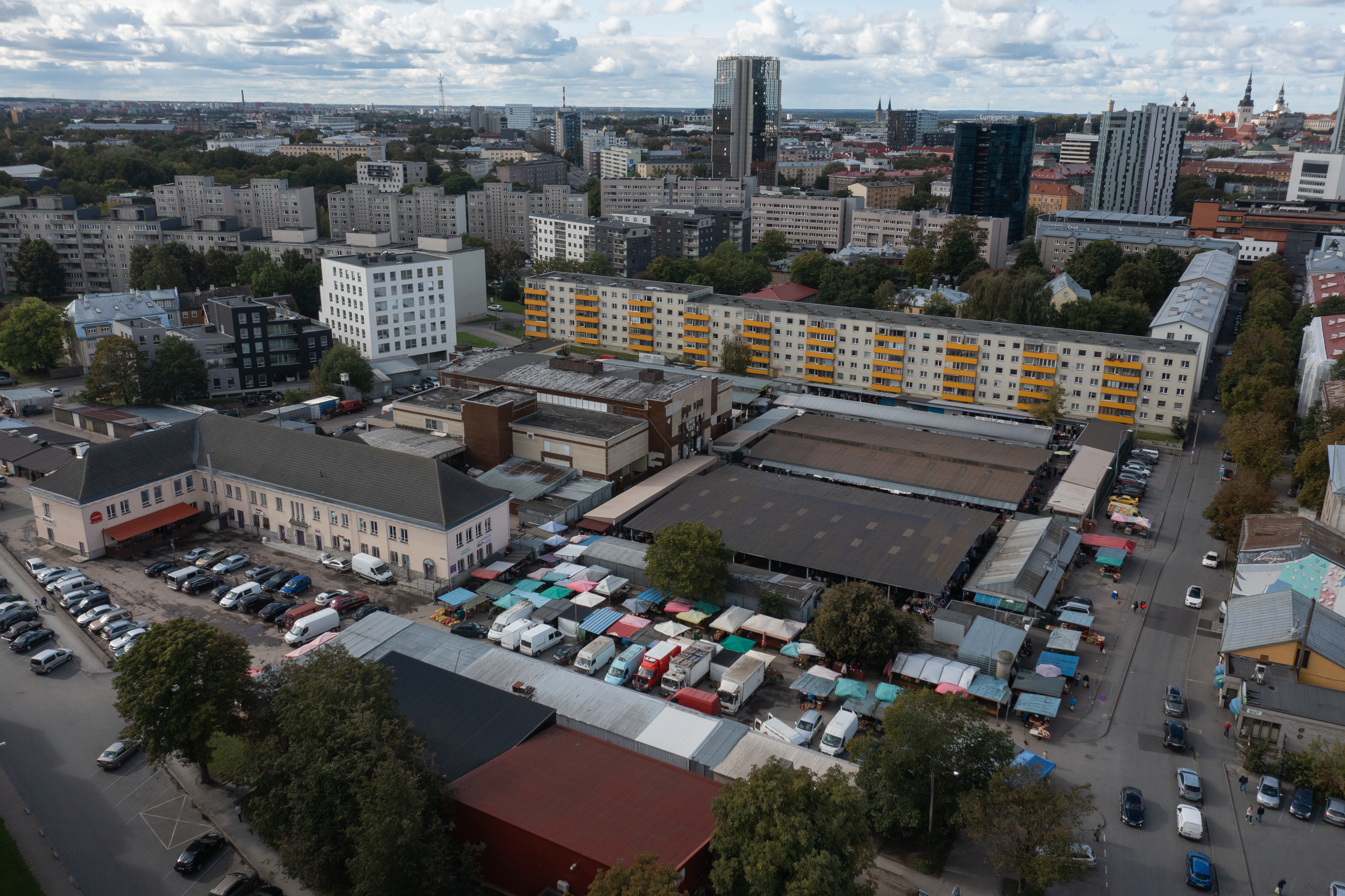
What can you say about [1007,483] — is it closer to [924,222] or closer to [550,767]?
[550,767]

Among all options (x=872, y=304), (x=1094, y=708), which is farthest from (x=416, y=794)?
(x=872, y=304)

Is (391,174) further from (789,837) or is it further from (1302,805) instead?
(1302,805)

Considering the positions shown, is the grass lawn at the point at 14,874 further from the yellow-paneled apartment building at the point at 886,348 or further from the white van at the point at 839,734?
the yellow-paneled apartment building at the point at 886,348

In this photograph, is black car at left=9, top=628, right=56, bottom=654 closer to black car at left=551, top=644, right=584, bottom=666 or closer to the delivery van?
black car at left=551, top=644, right=584, bottom=666

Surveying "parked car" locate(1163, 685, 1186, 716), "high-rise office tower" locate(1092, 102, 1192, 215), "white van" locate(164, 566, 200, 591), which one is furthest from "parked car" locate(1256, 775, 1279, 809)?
"high-rise office tower" locate(1092, 102, 1192, 215)

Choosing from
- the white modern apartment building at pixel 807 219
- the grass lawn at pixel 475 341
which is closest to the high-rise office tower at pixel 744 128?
the white modern apartment building at pixel 807 219

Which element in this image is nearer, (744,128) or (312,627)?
(312,627)

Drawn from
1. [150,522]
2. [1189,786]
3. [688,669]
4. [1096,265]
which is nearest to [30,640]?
[150,522]
